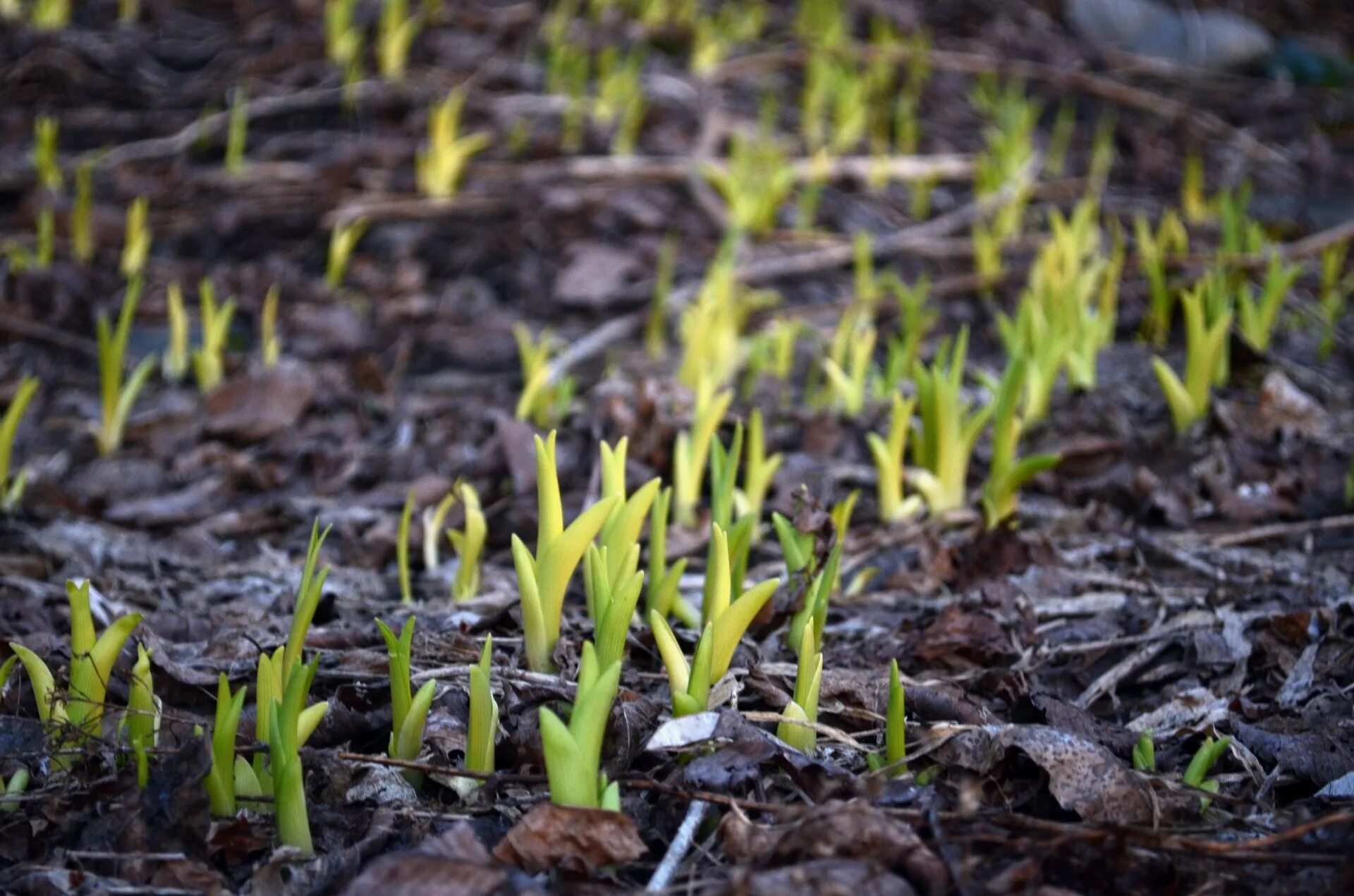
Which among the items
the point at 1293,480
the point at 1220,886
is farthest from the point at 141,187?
the point at 1220,886

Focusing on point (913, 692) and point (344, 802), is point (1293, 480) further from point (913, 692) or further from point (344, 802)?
point (344, 802)

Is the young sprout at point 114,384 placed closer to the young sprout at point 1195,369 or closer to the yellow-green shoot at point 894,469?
the yellow-green shoot at point 894,469

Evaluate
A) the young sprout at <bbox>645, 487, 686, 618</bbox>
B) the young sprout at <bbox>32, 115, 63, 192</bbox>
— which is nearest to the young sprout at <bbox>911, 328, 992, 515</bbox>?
the young sprout at <bbox>645, 487, 686, 618</bbox>

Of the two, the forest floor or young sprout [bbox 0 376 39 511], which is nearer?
the forest floor

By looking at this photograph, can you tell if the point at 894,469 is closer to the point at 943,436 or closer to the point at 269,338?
the point at 943,436

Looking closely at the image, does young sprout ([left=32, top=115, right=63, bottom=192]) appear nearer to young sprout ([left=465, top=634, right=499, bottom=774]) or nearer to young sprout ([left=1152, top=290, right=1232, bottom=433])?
young sprout ([left=465, top=634, right=499, bottom=774])
